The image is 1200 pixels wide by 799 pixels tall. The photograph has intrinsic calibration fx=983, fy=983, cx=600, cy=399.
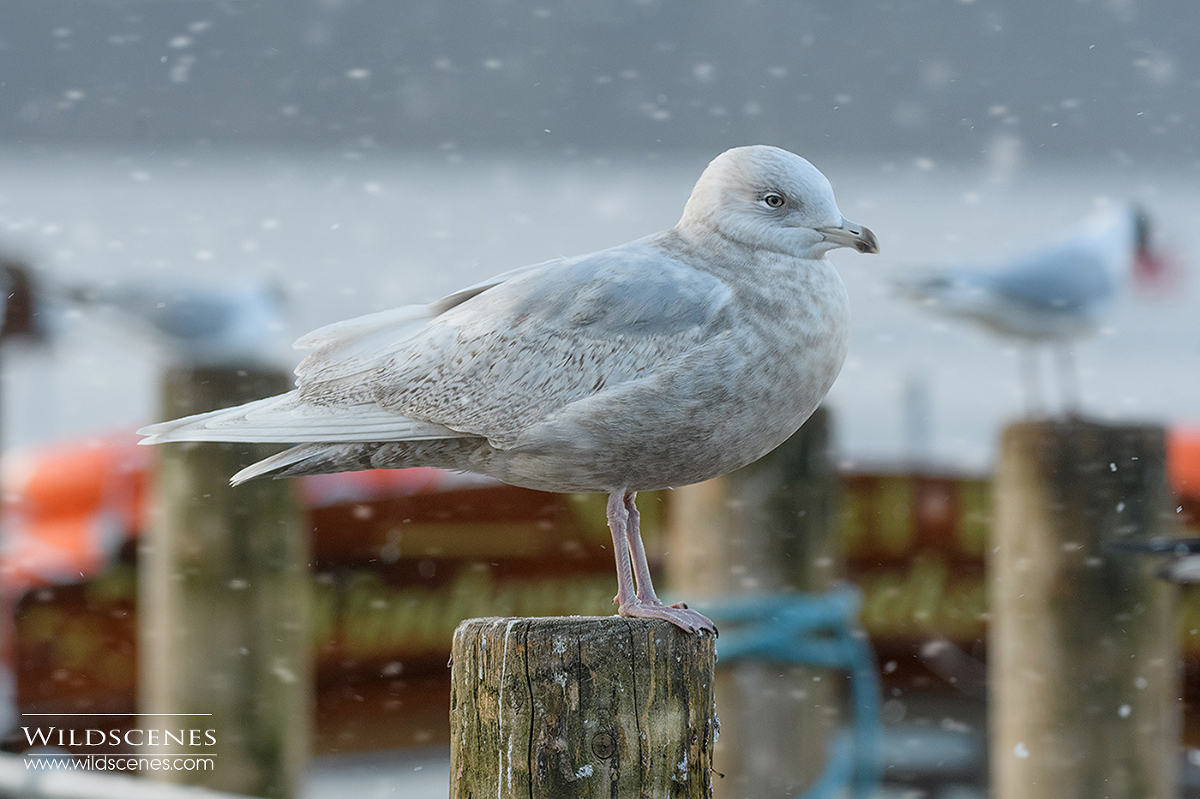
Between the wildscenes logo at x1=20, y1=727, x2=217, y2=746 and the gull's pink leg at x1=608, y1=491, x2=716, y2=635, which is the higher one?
the gull's pink leg at x1=608, y1=491, x2=716, y2=635

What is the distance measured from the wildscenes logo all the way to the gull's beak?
2.00 meters

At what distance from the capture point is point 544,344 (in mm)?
1509

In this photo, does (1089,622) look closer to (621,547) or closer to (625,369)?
(621,547)

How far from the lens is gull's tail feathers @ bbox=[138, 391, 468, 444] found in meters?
1.52

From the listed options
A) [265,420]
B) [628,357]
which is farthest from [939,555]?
[265,420]

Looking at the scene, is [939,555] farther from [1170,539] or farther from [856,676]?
[1170,539]

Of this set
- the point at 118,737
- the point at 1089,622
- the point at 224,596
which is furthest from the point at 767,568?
the point at 118,737

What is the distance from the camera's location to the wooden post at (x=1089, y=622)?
2254 millimetres

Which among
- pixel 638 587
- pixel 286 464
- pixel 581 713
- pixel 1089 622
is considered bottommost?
pixel 1089 622

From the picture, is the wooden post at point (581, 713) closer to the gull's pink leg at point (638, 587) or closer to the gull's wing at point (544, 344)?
the gull's pink leg at point (638, 587)

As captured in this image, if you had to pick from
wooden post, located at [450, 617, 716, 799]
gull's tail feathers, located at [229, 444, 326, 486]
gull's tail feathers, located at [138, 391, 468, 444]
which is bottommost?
wooden post, located at [450, 617, 716, 799]

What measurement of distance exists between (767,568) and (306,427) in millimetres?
1254

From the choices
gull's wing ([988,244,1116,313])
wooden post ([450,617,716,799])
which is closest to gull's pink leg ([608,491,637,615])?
wooden post ([450,617,716,799])

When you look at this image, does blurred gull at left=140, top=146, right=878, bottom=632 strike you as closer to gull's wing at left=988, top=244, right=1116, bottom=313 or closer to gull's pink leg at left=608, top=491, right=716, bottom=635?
gull's pink leg at left=608, top=491, right=716, bottom=635
